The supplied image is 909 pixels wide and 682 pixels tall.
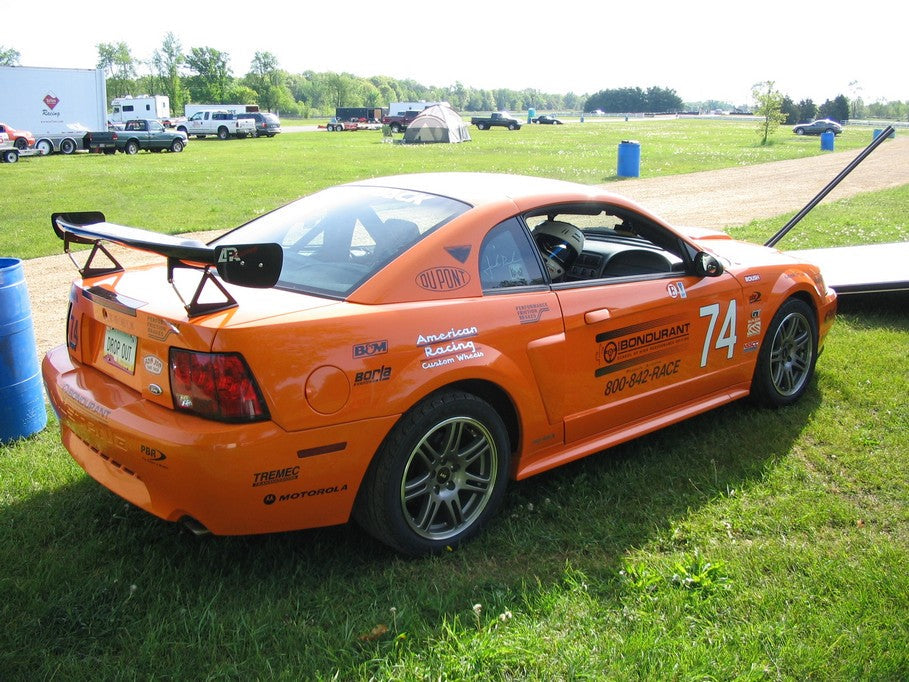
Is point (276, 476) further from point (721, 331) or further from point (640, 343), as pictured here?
point (721, 331)

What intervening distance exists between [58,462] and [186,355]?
1757 millimetres

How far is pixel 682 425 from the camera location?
4.79 meters

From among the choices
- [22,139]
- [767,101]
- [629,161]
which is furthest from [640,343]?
[767,101]

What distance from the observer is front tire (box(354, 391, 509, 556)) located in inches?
121

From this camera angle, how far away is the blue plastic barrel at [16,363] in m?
4.15

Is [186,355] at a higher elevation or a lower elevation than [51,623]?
higher

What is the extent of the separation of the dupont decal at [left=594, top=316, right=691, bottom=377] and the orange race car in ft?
0.04

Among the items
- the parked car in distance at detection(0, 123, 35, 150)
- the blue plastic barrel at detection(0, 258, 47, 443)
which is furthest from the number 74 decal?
the parked car in distance at detection(0, 123, 35, 150)

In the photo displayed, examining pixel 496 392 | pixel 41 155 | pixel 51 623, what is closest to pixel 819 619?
pixel 496 392

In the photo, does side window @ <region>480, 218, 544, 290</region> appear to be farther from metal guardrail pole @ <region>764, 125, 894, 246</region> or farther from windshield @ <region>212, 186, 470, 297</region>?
metal guardrail pole @ <region>764, 125, 894, 246</region>

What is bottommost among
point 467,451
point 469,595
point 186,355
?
point 469,595

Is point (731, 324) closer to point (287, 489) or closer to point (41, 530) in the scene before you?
point (287, 489)

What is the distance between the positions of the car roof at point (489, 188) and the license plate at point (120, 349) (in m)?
1.50

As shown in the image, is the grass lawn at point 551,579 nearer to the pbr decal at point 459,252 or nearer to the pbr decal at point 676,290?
the pbr decal at point 676,290
